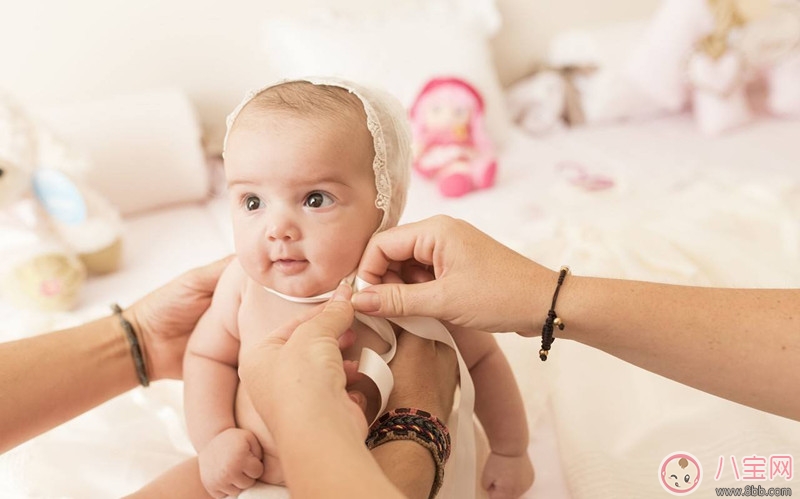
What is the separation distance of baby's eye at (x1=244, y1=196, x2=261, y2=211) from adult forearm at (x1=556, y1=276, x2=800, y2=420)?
51cm

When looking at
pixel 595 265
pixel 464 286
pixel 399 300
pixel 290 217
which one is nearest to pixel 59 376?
pixel 290 217

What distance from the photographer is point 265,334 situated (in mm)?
1104

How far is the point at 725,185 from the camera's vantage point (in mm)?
2236

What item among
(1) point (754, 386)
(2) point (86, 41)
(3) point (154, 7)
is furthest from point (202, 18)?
(1) point (754, 386)

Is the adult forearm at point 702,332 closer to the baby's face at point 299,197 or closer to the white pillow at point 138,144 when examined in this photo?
the baby's face at point 299,197

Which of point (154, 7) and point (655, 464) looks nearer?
point (655, 464)

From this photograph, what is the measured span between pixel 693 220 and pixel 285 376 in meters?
1.61

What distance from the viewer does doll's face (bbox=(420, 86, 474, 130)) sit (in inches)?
101

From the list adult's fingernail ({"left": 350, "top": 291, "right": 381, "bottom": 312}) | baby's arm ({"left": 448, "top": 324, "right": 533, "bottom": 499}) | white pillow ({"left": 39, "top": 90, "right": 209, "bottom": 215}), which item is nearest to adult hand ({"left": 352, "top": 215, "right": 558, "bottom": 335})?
adult's fingernail ({"left": 350, "top": 291, "right": 381, "bottom": 312})

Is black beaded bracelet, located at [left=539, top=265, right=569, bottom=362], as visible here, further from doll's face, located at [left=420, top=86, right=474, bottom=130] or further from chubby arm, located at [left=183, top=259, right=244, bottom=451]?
doll's face, located at [left=420, top=86, right=474, bottom=130]

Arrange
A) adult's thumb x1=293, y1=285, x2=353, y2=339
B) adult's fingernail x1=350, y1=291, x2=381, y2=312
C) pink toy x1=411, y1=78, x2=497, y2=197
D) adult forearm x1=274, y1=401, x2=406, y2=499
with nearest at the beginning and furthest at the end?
adult forearm x1=274, y1=401, x2=406, y2=499 → adult's thumb x1=293, y1=285, x2=353, y2=339 → adult's fingernail x1=350, y1=291, x2=381, y2=312 → pink toy x1=411, y1=78, x2=497, y2=197

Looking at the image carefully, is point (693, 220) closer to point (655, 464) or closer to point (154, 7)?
point (655, 464)

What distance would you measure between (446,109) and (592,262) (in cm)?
108

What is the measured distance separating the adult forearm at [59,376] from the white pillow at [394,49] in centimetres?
147
